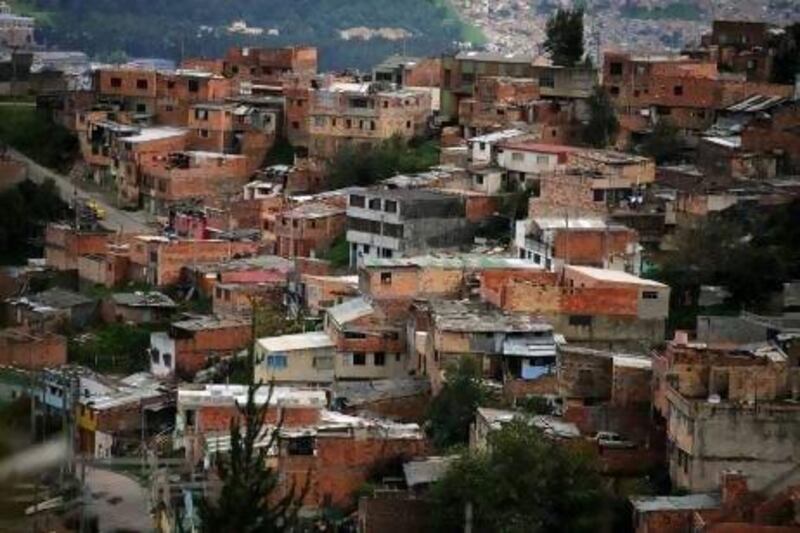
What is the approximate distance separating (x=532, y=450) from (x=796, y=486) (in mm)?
2101

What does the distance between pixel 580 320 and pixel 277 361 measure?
9.88 feet

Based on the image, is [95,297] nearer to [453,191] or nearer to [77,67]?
[453,191]

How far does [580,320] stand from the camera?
2522 cm

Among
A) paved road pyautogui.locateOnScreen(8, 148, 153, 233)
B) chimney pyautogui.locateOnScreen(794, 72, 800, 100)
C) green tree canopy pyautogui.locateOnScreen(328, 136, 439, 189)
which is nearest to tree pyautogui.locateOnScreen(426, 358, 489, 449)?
green tree canopy pyautogui.locateOnScreen(328, 136, 439, 189)

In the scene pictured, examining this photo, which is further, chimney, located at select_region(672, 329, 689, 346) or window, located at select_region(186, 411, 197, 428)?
window, located at select_region(186, 411, 197, 428)

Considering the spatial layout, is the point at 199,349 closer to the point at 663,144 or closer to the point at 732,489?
the point at 663,144

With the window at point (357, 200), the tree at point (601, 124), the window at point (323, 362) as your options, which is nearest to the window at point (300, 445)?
the window at point (323, 362)

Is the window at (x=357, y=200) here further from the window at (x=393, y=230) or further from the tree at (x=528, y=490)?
the tree at (x=528, y=490)

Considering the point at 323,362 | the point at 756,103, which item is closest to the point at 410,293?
the point at 323,362

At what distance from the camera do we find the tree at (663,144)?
31.8 metres

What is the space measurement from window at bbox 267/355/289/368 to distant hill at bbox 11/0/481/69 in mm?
31536

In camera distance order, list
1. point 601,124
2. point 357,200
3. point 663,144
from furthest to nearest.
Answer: point 601,124
point 663,144
point 357,200

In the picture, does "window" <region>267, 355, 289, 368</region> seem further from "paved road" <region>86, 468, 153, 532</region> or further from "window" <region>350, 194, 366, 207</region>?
"window" <region>350, 194, 366, 207</region>

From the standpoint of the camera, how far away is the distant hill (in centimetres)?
5884
